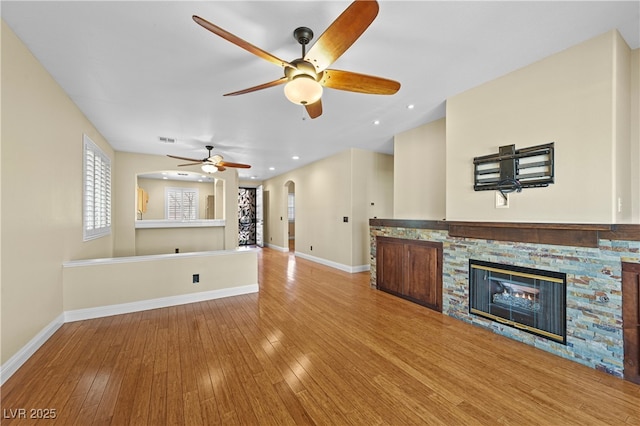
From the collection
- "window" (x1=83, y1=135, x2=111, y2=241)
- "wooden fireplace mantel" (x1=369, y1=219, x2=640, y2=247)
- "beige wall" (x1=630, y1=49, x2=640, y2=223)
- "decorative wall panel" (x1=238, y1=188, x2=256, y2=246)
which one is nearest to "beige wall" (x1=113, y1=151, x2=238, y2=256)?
"window" (x1=83, y1=135, x2=111, y2=241)

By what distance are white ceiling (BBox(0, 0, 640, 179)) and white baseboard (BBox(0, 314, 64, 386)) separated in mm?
2577

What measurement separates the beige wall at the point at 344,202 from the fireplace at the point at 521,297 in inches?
112

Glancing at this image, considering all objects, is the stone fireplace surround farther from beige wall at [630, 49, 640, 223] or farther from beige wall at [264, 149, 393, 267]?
beige wall at [264, 149, 393, 267]

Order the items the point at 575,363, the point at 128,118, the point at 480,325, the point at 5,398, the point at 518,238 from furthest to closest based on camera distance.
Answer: the point at 128,118
the point at 480,325
the point at 518,238
the point at 575,363
the point at 5,398

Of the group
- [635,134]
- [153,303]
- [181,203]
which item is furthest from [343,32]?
[181,203]

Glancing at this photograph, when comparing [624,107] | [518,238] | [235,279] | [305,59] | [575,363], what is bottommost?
[575,363]

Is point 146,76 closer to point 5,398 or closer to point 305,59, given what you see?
point 305,59

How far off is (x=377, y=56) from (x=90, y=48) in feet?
8.27

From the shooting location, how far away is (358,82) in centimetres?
206

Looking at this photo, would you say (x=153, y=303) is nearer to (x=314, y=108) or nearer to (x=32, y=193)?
(x=32, y=193)

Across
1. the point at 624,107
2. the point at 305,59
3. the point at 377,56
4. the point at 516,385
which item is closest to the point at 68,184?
the point at 305,59

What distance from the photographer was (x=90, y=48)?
2223 mm

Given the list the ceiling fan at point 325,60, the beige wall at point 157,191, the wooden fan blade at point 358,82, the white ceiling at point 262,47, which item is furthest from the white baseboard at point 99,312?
the beige wall at point 157,191

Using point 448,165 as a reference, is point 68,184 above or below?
below
